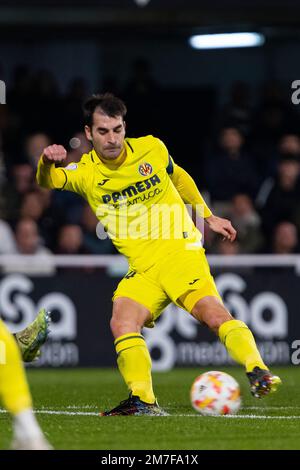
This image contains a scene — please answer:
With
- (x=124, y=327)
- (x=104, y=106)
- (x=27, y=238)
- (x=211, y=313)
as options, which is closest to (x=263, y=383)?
(x=211, y=313)

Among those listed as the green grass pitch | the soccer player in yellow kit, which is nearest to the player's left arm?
the soccer player in yellow kit

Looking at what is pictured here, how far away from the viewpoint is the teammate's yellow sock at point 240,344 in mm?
A: 7793

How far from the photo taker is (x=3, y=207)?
14.3m

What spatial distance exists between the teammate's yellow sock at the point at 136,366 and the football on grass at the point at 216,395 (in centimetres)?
32

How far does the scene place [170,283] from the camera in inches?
330

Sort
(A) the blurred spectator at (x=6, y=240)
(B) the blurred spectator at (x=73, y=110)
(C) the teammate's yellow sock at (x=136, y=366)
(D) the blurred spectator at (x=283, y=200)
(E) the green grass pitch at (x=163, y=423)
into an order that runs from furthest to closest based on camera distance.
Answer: (B) the blurred spectator at (x=73, y=110)
(D) the blurred spectator at (x=283, y=200)
(A) the blurred spectator at (x=6, y=240)
(C) the teammate's yellow sock at (x=136, y=366)
(E) the green grass pitch at (x=163, y=423)

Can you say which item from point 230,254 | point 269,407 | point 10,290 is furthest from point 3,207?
point 269,407

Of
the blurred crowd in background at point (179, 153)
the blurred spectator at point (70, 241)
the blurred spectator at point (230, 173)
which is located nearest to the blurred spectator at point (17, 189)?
the blurred crowd in background at point (179, 153)

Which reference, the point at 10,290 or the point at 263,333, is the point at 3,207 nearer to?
the point at 10,290

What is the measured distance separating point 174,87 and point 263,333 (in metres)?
6.21

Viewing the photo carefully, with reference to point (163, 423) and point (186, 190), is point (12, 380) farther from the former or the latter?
point (186, 190)

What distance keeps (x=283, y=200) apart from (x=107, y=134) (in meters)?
6.94

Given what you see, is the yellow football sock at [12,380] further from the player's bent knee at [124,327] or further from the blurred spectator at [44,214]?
the blurred spectator at [44,214]

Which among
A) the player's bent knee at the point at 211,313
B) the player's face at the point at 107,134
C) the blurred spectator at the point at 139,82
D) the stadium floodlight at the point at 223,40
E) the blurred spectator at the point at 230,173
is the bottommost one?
the player's bent knee at the point at 211,313
